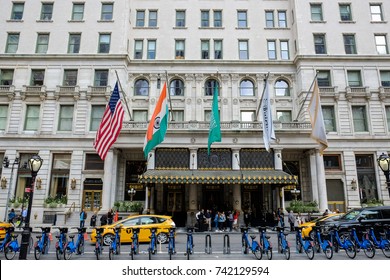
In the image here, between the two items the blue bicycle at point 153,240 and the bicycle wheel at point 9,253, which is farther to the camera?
the blue bicycle at point 153,240

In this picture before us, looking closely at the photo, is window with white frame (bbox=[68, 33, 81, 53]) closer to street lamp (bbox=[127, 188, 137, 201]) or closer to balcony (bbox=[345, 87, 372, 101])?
street lamp (bbox=[127, 188, 137, 201])

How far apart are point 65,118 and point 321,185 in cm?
2734

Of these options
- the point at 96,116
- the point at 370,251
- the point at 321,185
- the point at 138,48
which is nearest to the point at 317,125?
the point at 370,251

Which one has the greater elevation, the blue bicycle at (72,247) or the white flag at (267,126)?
the white flag at (267,126)

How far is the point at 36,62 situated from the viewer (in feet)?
104

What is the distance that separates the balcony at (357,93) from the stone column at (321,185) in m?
7.88

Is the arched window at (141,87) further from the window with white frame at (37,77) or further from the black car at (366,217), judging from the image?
the black car at (366,217)

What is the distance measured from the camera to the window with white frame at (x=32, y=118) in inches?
1194

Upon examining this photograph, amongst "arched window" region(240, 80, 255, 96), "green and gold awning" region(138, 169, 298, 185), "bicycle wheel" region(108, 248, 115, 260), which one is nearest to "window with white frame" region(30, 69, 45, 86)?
"green and gold awning" region(138, 169, 298, 185)

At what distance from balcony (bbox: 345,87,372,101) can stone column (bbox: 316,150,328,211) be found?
7.88 meters

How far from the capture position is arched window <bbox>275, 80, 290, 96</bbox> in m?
32.1

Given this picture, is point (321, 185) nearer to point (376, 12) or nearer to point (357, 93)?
point (357, 93)

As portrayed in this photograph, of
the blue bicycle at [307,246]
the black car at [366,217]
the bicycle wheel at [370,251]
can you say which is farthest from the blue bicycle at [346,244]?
the black car at [366,217]

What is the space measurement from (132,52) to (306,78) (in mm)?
19872
